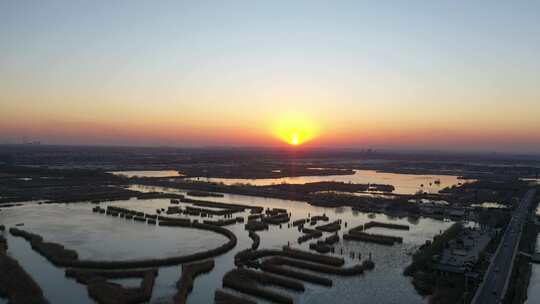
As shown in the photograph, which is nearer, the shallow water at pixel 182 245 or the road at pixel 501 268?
the road at pixel 501 268

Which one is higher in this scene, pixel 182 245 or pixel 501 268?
pixel 501 268

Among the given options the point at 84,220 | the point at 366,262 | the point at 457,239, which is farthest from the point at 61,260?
the point at 457,239

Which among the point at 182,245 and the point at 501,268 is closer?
the point at 501,268

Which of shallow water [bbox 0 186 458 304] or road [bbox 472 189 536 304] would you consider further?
shallow water [bbox 0 186 458 304]

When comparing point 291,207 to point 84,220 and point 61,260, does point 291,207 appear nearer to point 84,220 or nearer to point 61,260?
point 84,220
